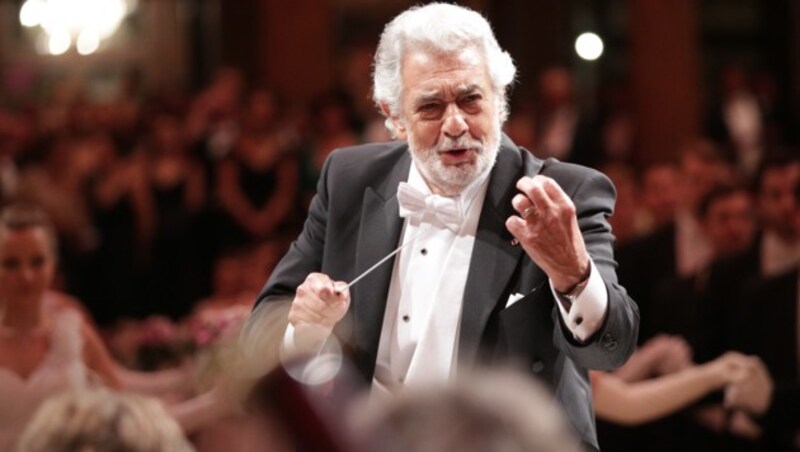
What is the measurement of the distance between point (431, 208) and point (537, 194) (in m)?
0.56

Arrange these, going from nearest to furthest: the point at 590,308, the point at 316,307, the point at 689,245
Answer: the point at 590,308 < the point at 316,307 < the point at 689,245

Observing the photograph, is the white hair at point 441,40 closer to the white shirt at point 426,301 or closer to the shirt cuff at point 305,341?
the white shirt at point 426,301

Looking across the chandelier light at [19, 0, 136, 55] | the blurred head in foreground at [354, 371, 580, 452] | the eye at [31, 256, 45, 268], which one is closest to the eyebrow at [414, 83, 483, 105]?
the blurred head in foreground at [354, 371, 580, 452]

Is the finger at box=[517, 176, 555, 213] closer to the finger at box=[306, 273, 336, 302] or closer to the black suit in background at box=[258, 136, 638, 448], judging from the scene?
the black suit in background at box=[258, 136, 638, 448]

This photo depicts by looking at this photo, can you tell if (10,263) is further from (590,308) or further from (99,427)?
(99,427)

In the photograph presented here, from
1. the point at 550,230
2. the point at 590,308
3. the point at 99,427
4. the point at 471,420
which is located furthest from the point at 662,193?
the point at 471,420

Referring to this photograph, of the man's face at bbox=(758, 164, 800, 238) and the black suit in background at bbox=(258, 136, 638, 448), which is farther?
the man's face at bbox=(758, 164, 800, 238)

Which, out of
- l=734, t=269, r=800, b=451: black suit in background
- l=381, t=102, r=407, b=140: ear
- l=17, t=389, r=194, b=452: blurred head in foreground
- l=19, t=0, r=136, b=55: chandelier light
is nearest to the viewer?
l=17, t=389, r=194, b=452: blurred head in foreground

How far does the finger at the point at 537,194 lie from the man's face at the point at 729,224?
15.9 ft

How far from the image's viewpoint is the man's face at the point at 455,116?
11.9 ft

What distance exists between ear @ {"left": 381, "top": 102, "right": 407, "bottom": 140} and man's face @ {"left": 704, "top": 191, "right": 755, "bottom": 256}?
14.1 feet

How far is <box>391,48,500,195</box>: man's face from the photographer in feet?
11.9

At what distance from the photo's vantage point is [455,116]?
3631 millimetres

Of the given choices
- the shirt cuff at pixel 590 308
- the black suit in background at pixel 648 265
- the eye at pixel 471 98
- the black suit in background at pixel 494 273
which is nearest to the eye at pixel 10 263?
the black suit in background at pixel 494 273
